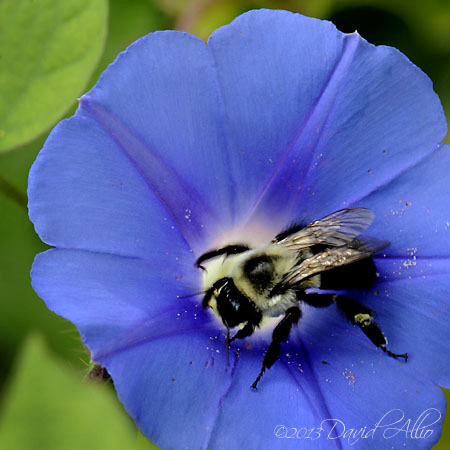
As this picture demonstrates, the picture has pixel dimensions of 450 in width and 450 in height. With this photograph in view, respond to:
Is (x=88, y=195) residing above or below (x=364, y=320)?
above

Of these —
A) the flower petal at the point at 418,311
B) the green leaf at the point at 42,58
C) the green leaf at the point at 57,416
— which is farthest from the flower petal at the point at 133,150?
the green leaf at the point at 57,416

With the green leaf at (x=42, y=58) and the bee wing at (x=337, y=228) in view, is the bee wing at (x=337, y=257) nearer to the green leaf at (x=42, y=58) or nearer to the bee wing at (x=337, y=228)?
the bee wing at (x=337, y=228)

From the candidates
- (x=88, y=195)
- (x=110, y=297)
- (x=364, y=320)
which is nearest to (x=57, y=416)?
(x=110, y=297)

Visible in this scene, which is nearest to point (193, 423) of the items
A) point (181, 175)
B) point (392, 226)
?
point (181, 175)

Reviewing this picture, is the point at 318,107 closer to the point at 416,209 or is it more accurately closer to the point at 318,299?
the point at 416,209

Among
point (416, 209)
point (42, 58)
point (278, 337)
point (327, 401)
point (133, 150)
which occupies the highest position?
point (42, 58)

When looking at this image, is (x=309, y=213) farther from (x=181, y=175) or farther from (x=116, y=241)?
(x=116, y=241)

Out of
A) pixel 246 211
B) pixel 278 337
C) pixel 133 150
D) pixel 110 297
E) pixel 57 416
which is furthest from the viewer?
→ pixel 246 211

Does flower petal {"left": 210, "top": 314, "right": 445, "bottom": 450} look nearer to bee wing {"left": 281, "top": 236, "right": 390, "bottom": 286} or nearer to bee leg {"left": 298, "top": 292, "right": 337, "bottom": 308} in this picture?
→ bee leg {"left": 298, "top": 292, "right": 337, "bottom": 308}
